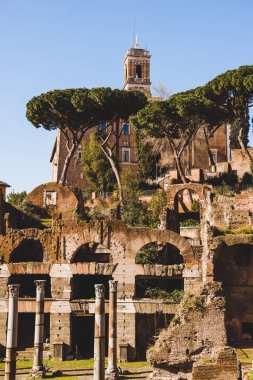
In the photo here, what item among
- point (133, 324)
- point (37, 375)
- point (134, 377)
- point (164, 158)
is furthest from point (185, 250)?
point (164, 158)

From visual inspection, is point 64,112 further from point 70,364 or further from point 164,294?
point 70,364

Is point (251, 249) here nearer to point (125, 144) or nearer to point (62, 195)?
point (62, 195)

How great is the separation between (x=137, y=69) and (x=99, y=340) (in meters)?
47.4

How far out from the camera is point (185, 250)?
25.7 meters

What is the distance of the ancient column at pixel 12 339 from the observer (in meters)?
17.8

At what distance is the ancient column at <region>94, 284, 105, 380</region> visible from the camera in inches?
700

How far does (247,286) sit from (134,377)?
9448 millimetres

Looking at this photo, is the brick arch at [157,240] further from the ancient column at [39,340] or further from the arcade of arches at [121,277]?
the ancient column at [39,340]

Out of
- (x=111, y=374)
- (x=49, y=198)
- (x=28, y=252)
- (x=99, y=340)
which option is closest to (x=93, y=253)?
(x=28, y=252)

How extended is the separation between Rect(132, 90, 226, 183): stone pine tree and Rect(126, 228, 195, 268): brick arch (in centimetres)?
1256

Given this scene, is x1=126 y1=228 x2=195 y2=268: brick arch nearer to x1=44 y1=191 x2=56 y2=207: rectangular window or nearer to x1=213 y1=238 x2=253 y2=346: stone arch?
x1=213 y1=238 x2=253 y2=346: stone arch

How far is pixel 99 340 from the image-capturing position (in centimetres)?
1838

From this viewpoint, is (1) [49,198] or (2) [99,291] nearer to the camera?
(2) [99,291]

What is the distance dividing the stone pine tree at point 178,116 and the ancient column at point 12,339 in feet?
67.1
